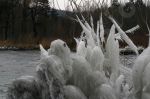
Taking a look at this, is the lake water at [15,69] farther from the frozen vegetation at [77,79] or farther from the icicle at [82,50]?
the frozen vegetation at [77,79]

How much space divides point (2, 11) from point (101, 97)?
45.9 metres

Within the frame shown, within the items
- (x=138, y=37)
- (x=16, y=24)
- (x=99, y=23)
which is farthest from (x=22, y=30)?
(x=99, y=23)

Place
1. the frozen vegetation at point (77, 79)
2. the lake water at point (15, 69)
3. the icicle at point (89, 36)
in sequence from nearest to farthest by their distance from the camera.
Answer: the frozen vegetation at point (77, 79), the icicle at point (89, 36), the lake water at point (15, 69)

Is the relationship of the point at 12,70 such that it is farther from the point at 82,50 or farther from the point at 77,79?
the point at 77,79

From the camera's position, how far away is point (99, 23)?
4398mm

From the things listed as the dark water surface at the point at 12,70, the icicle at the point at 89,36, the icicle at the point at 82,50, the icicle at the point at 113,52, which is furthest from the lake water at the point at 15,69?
the icicle at the point at 113,52

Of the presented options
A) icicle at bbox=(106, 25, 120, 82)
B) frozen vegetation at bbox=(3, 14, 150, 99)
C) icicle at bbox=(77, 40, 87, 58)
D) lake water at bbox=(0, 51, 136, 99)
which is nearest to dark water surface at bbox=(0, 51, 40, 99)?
lake water at bbox=(0, 51, 136, 99)

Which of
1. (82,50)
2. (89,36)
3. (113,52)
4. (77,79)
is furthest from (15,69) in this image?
(77,79)

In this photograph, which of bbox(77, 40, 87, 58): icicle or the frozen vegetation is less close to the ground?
bbox(77, 40, 87, 58): icicle

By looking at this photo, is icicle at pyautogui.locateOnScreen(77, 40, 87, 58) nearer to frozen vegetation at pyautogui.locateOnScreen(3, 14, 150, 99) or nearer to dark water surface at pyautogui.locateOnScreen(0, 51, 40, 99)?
frozen vegetation at pyautogui.locateOnScreen(3, 14, 150, 99)

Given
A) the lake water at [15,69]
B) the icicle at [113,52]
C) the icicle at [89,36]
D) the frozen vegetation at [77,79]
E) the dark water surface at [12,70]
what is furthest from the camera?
the dark water surface at [12,70]

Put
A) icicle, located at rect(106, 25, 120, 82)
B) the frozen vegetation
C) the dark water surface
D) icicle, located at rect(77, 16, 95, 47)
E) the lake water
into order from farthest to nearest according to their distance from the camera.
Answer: the dark water surface → the lake water → icicle, located at rect(77, 16, 95, 47) → icicle, located at rect(106, 25, 120, 82) → the frozen vegetation

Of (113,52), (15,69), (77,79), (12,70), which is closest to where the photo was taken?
(77,79)

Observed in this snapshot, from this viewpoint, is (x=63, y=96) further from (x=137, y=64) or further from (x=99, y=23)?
(x=99, y=23)
